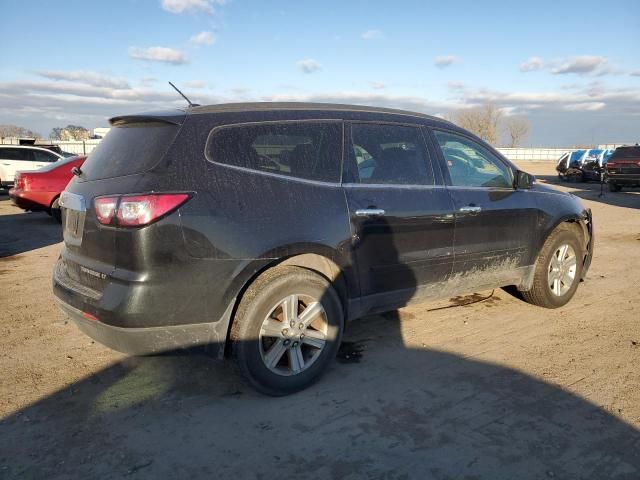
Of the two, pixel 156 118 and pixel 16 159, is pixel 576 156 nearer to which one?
pixel 16 159

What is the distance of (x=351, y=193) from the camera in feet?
12.1

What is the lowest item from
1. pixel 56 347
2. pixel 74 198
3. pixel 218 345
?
pixel 56 347

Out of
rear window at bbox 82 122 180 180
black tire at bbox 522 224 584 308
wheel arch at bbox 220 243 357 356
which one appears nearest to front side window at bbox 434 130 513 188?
black tire at bbox 522 224 584 308

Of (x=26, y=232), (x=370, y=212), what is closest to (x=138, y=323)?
(x=370, y=212)

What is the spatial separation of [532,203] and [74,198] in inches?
153

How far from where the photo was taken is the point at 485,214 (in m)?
4.49

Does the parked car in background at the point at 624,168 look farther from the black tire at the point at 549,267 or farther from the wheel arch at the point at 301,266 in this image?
the wheel arch at the point at 301,266

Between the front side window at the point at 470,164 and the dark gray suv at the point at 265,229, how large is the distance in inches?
1.0

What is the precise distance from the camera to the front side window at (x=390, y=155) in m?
3.87

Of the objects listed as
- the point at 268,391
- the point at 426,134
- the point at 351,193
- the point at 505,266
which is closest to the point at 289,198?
the point at 351,193

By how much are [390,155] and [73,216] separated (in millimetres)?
2298

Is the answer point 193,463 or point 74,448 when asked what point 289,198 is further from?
point 74,448

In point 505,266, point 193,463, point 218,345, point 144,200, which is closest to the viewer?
point 193,463

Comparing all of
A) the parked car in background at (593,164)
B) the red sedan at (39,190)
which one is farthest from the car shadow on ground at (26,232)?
the parked car in background at (593,164)
